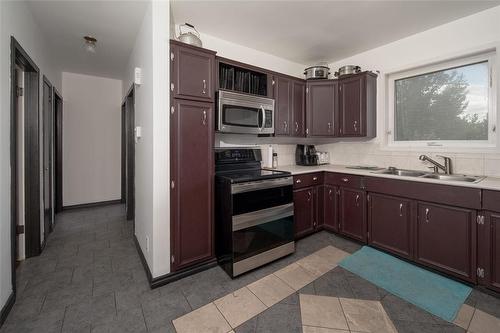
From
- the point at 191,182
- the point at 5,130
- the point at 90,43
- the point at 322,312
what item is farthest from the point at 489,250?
the point at 90,43

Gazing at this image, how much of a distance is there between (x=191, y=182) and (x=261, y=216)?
770 millimetres

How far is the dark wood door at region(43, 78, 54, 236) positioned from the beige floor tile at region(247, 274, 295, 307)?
9.08 ft

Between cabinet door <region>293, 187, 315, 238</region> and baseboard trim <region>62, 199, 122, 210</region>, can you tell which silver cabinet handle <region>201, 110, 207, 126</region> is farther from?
baseboard trim <region>62, 199, 122, 210</region>

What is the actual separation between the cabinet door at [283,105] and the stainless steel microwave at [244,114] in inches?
6.9

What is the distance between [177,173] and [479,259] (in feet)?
8.93

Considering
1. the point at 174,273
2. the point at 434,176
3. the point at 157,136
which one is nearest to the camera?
the point at 157,136

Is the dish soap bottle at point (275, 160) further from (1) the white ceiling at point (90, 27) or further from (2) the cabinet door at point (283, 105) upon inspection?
(1) the white ceiling at point (90, 27)

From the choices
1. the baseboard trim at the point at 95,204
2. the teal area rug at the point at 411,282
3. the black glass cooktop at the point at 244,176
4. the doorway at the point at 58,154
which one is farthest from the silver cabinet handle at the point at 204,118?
the baseboard trim at the point at 95,204

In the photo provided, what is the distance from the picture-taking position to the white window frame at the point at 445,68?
232cm

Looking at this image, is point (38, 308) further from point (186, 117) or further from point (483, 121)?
point (483, 121)

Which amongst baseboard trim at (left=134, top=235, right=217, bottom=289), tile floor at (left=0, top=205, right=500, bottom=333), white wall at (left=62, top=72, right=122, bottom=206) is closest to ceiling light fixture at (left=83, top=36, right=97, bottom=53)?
white wall at (left=62, top=72, right=122, bottom=206)

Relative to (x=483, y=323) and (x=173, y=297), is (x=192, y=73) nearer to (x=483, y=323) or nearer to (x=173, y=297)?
(x=173, y=297)

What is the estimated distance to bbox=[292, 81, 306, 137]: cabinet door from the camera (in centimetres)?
317

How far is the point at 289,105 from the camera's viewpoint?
3111 mm
